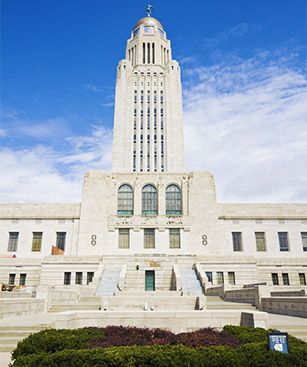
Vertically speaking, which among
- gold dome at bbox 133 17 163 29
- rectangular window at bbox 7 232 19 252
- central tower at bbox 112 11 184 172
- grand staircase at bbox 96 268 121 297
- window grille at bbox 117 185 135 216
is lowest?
grand staircase at bbox 96 268 121 297

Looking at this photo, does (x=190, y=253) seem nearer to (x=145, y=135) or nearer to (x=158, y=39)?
(x=145, y=135)

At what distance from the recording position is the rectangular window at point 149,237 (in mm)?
38472

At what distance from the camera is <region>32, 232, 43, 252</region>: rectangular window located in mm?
39312

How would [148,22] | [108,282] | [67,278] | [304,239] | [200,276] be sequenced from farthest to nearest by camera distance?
1. [148,22]
2. [304,239]
3. [67,278]
4. [200,276]
5. [108,282]

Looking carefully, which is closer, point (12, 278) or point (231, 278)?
point (231, 278)

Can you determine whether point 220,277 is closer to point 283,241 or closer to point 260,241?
point 260,241

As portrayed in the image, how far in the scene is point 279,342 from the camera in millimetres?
6988

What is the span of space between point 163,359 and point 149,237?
32356mm

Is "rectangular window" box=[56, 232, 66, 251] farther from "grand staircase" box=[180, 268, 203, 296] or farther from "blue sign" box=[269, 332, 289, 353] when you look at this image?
"blue sign" box=[269, 332, 289, 353]

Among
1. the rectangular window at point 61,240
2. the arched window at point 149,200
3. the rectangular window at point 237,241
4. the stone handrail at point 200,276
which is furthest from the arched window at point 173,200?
the rectangular window at point 61,240

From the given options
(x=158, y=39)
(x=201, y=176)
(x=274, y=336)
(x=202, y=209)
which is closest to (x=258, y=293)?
(x=274, y=336)

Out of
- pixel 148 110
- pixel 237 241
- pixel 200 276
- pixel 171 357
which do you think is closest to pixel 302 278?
pixel 237 241

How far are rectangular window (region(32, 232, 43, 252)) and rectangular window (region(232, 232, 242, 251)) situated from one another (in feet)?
80.9

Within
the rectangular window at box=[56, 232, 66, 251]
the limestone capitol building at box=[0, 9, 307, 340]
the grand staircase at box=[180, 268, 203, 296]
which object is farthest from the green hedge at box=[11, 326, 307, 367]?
the rectangular window at box=[56, 232, 66, 251]
